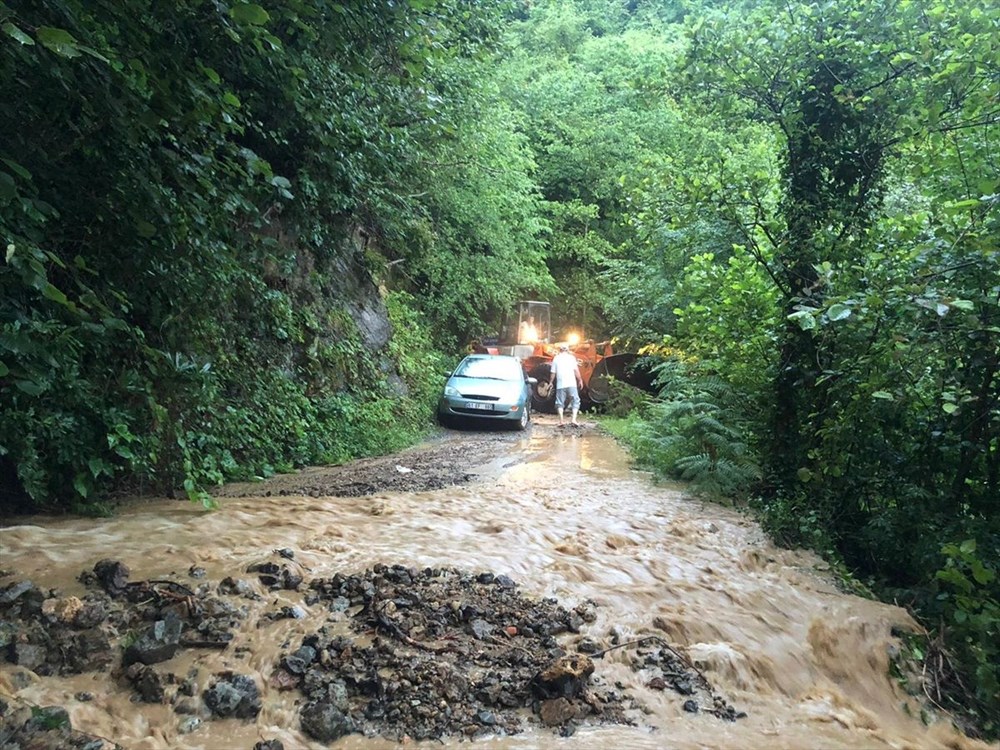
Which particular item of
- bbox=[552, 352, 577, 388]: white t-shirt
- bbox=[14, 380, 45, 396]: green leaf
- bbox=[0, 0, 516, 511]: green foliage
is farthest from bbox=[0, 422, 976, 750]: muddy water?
bbox=[552, 352, 577, 388]: white t-shirt

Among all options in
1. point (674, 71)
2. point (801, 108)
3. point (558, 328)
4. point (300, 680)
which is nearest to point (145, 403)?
point (300, 680)

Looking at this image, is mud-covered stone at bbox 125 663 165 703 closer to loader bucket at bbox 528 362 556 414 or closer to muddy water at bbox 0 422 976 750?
muddy water at bbox 0 422 976 750

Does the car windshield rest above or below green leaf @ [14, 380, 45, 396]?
below

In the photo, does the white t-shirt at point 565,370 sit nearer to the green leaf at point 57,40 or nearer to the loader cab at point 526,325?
the loader cab at point 526,325

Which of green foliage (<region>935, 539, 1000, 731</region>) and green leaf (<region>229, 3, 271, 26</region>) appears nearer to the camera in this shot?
green leaf (<region>229, 3, 271, 26</region>)

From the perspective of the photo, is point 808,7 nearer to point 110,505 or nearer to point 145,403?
point 145,403

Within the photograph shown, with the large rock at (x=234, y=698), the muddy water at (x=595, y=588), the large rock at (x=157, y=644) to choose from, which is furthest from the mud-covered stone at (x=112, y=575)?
the large rock at (x=234, y=698)

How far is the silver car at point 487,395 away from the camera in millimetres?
14953

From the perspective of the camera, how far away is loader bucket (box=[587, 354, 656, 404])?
1923 centimetres

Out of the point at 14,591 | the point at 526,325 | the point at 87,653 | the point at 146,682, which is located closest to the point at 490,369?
the point at 526,325

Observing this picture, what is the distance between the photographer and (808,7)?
7043mm

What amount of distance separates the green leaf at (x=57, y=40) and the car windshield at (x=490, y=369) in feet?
42.8

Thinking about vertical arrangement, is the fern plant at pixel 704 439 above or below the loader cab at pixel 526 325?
below

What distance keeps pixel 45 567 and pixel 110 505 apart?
1941 millimetres
